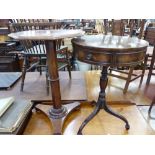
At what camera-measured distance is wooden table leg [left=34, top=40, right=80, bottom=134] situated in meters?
1.43

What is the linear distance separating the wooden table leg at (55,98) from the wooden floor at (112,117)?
3.0 inches

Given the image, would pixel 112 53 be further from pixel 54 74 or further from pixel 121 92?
pixel 121 92

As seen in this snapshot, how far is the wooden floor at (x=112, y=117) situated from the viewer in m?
1.61

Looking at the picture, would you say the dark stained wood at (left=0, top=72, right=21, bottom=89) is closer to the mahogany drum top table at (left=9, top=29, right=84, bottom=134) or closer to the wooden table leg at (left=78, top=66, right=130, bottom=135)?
Answer: the mahogany drum top table at (left=9, top=29, right=84, bottom=134)

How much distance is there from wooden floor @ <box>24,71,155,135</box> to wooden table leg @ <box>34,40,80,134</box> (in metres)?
0.08

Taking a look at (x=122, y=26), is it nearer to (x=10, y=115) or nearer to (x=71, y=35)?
(x=71, y=35)

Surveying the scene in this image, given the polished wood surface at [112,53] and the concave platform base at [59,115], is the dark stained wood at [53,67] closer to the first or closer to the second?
the concave platform base at [59,115]

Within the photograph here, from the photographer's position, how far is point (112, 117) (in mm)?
1795

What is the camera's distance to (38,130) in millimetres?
1636

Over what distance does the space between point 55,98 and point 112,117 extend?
608 mm

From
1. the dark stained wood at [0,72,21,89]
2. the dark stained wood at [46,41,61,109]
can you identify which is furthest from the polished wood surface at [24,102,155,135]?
the dark stained wood at [0,72,21,89]

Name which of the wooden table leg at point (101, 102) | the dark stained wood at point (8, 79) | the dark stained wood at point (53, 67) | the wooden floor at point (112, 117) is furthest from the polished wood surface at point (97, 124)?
the dark stained wood at point (8, 79)
